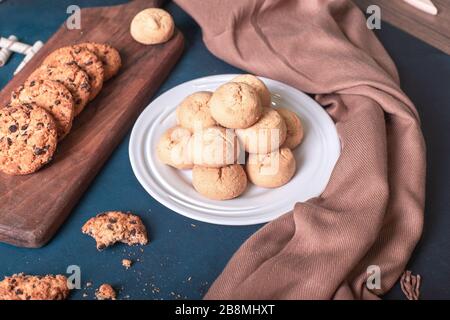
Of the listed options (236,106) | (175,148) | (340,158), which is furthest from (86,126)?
(340,158)

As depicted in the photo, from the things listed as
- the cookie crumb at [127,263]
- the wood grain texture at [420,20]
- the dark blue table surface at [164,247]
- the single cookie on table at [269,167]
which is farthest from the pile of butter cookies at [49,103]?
the wood grain texture at [420,20]

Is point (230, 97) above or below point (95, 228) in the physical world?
above

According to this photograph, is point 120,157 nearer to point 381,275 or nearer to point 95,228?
point 95,228

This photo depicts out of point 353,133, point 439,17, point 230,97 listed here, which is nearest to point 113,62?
point 230,97

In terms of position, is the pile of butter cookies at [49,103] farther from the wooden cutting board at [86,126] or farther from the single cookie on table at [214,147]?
the single cookie on table at [214,147]

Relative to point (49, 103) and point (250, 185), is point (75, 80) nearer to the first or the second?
point (49, 103)

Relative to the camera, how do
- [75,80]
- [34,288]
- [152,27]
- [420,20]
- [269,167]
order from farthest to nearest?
1. [420,20]
2. [152,27]
3. [75,80]
4. [269,167]
5. [34,288]

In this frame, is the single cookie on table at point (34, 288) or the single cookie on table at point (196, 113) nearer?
the single cookie on table at point (34, 288)
